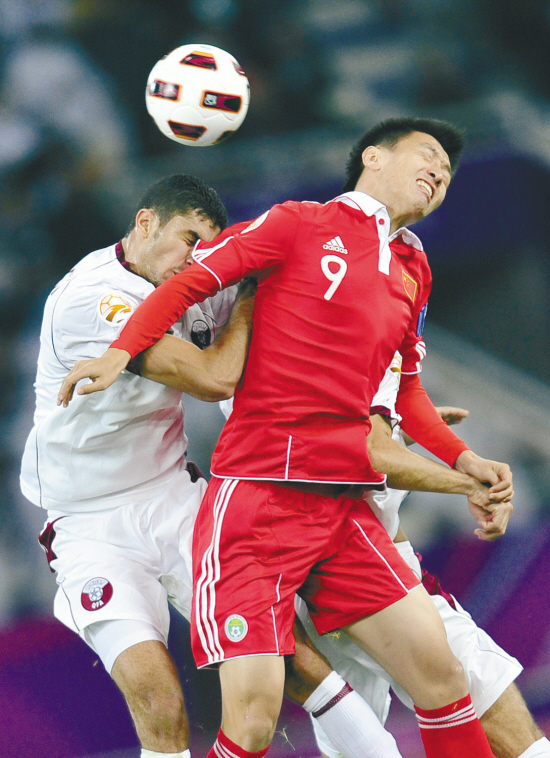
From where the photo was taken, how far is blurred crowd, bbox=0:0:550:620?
3.39m

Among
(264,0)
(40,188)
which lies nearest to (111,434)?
(40,188)

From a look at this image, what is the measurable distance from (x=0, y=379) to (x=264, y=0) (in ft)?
6.85

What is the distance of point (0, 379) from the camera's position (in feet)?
11.0

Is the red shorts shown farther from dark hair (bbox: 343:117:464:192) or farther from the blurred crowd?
the blurred crowd

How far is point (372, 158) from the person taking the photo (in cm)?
253

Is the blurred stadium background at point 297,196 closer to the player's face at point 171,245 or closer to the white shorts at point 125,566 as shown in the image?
the white shorts at point 125,566

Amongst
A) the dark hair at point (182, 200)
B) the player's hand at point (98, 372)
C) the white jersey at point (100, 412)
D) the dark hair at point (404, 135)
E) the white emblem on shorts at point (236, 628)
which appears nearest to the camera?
the player's hand at point (98, 372)

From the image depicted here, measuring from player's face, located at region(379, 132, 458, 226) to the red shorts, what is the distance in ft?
2.89

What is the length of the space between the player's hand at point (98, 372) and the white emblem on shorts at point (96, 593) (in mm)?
605

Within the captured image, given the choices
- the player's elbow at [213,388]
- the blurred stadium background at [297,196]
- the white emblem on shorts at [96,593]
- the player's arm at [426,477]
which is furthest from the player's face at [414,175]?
the white emblem on shorts at [96,593]

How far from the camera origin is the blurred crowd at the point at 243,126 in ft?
11.1

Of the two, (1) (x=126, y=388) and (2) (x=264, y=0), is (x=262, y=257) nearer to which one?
(1) (x=126, y=388)

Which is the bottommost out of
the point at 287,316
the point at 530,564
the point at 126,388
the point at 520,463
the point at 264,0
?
the point at 530,564

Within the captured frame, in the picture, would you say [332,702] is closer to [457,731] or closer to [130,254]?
[457,731]
